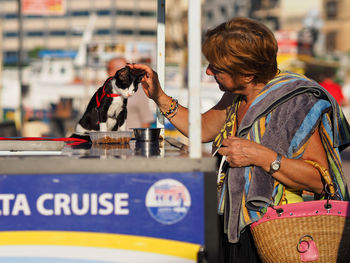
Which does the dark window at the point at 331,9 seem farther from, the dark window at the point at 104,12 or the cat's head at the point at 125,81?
the cat's head at the point at 125,81

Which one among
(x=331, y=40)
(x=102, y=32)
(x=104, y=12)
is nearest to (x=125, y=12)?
(x=104, y=12)

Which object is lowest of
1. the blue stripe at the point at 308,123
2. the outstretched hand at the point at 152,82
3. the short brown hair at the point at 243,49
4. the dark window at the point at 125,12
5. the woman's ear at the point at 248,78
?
the blue stripe at the point at 308,123

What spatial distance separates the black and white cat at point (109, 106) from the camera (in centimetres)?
415

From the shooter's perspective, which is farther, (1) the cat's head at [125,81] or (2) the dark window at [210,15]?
(2) the dark window at [210,15]

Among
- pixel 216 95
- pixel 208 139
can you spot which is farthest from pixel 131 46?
pixel 208 139

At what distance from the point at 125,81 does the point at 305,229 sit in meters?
1.99

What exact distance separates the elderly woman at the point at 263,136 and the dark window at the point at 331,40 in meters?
76.7

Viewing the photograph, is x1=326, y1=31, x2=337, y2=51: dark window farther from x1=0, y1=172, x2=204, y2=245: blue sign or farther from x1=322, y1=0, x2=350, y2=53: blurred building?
x1=0, y1=172, x2=204, y2=245: blue sign

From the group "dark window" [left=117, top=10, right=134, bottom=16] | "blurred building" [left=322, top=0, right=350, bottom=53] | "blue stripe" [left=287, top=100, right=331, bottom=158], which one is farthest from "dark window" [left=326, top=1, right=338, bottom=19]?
"blue stripe" [left=287, top=100, right=331, bottom=158]

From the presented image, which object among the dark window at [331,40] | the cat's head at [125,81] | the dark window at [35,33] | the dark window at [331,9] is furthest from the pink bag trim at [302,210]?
the dark window at [35,33]

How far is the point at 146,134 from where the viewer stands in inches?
120

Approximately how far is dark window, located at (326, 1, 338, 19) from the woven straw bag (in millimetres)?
76555

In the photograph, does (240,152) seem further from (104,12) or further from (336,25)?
(104,12)

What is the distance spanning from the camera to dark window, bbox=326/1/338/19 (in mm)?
74250
